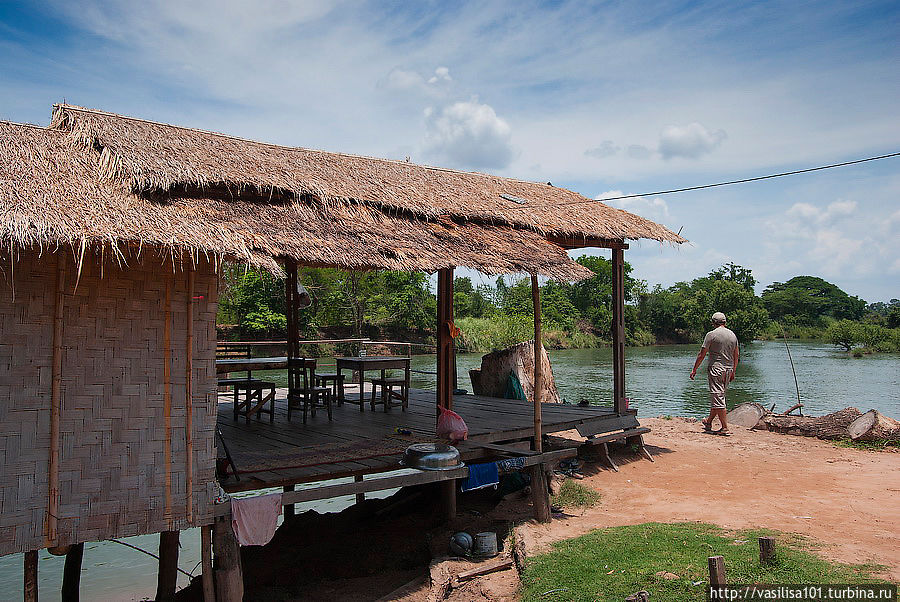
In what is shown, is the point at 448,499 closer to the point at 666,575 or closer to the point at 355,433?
the point at 355,433

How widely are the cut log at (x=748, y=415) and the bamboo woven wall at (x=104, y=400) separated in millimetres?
8144

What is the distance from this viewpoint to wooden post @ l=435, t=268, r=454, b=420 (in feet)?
20.5

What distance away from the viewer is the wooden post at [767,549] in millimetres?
3777

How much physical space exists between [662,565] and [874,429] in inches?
Answer: 234

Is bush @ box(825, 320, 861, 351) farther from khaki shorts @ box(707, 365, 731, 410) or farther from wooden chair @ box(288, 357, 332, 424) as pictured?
wooden chair @ box(288, 357, 332, 424)

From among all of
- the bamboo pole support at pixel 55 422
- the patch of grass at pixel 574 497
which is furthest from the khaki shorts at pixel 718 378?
the bamboo pole support at pixel 55 422

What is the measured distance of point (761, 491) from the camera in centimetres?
636

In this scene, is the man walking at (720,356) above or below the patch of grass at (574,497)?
above

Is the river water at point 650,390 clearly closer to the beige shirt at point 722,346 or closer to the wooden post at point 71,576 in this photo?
the wooden post at point 71,576

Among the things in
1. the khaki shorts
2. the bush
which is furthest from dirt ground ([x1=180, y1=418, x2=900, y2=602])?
the bush

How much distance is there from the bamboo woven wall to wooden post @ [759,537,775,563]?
3309 mm

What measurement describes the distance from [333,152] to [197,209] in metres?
2.88

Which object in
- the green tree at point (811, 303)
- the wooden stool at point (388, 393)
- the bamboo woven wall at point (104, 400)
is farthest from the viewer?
the green tree at point (811, 303)

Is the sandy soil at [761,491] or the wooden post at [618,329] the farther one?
the wooden post at [618,329]
